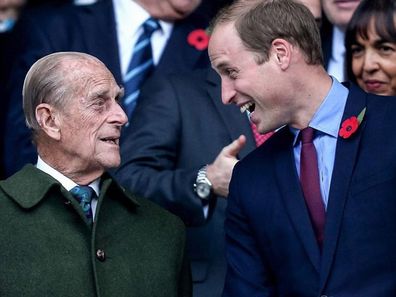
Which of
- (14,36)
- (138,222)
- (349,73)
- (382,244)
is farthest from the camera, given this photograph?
(14,36)

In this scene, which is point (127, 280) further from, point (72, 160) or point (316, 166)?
point (316, 166)

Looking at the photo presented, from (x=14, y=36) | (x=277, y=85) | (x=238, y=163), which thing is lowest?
(x=14, y=36)

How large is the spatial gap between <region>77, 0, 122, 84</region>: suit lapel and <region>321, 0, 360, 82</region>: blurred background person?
92cm

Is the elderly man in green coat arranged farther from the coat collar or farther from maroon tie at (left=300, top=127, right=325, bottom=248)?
maroon tie at (left=300, top=127, right=325, bottom=248)

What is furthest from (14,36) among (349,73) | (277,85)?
(277,85)

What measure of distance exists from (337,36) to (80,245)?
2026mm

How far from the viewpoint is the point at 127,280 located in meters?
4.45

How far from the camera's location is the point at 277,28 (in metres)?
4.48

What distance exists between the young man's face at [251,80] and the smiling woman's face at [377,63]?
974 mm

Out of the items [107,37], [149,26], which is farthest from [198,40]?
[107,37]

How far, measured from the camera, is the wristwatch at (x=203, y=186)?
16.6ft

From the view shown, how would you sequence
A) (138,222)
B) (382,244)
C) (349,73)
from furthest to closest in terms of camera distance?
1. (349,73)
2. (138,222)
3. (382,244)

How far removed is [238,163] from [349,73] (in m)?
1.03

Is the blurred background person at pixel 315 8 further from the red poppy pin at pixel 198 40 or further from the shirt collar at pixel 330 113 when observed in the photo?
the shirt collar at pixel 330 113
